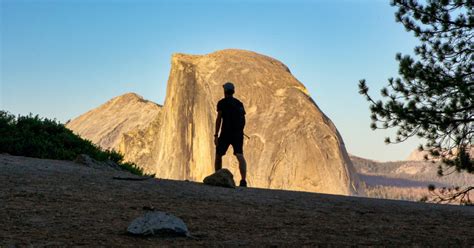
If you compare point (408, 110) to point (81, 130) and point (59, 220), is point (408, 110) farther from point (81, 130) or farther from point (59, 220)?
point (81, 130)

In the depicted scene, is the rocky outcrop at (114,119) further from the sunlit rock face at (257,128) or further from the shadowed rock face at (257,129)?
the sunlit rock face at (257,128)

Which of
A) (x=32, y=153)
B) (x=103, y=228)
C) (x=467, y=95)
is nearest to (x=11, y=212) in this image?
(x=103, y=228)

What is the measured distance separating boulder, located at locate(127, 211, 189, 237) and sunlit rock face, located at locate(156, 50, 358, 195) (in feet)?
207

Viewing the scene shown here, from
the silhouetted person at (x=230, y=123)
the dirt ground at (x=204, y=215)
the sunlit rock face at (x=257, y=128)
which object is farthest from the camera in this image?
the sunlit rock face at (x=257, y=128)

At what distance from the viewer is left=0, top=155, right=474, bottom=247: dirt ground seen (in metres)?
7.37

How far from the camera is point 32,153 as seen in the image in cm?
1798

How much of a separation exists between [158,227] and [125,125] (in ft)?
433

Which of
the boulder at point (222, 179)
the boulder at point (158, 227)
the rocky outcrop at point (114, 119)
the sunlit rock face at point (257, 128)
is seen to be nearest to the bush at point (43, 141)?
the boulder at point (222, 179)

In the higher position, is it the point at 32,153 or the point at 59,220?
the point at 32,153

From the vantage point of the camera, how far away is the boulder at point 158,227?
7473mm

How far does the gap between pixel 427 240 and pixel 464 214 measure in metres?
3.47

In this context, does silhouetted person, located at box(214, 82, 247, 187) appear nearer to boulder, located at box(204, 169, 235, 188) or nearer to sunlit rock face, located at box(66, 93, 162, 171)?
boulder, located at box(204, 169, 235, 188)

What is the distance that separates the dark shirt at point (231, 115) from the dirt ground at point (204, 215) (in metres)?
1.92

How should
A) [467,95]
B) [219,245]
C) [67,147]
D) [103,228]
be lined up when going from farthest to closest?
[67,147] → [467,95] → [103,228] → [219,245]
